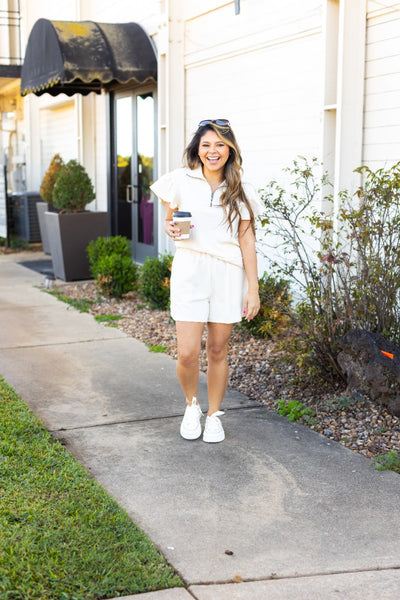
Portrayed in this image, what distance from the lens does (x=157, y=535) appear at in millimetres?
3367

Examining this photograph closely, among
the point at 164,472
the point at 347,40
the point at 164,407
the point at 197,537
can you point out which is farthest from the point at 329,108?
the point at 197,537

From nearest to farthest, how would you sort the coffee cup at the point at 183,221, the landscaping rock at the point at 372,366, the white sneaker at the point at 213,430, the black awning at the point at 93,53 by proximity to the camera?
1. the coffee cup at the point at 183,221
2. the white sneaker at the point at 213,430
3. the landscaping rock at the point at 372,366
4. the black awning at the point at 93,53

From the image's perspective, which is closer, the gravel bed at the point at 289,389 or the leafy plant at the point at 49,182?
the gravel bed at the point at 289,389

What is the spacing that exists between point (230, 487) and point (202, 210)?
5.00ft

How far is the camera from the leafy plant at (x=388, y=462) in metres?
4.10

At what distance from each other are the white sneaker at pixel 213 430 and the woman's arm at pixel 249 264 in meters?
0.67

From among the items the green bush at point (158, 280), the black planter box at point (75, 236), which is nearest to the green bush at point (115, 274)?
the green bush at point (158, 280)

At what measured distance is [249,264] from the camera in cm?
432

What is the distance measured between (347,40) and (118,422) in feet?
11.8

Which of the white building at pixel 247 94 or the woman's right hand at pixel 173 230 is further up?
the white building at pixel 247 94

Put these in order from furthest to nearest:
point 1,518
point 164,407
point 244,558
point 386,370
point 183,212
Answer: point 164,407, point 386,370, point 183,212, point 1,518, point 244,558

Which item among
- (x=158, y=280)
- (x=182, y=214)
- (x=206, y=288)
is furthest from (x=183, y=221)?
(x=158, y=280)

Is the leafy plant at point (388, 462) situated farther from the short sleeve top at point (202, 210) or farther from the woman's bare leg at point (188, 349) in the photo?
the short sleeve top at point (202, 210)

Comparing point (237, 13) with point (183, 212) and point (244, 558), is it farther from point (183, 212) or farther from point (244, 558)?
point (244, 558)
